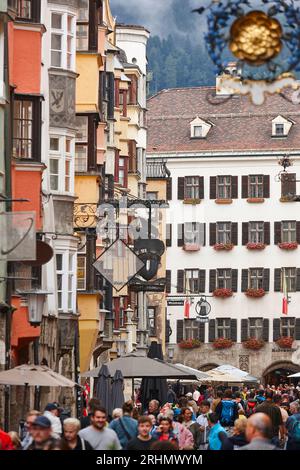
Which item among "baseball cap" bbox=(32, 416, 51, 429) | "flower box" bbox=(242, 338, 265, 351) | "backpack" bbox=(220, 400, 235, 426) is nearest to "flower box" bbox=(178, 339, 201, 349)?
"flower box" bbox=(242, 338, 265, 351)

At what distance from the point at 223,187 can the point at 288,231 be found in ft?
14.0

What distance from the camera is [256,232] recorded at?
98.1 meters

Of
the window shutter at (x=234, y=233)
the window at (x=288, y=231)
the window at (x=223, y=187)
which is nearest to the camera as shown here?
the window at (x=288, y=231)

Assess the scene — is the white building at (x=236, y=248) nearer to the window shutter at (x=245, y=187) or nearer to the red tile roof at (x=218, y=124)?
the window shutter at (x=245, y=187)

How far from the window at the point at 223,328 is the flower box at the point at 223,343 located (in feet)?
2.34

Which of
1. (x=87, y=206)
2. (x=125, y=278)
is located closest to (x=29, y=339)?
(x=125, y=278)

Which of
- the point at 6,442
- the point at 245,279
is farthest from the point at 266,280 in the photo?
the point at 6,442

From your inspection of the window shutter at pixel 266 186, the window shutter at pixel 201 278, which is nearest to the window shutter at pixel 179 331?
the window shutter at pixel 201 278

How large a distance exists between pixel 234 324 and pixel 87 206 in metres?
50.4

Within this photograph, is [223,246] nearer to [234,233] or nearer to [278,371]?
[234,233]

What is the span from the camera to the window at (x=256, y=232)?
97.9 m

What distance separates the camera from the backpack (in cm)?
3488

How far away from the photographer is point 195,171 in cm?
9912

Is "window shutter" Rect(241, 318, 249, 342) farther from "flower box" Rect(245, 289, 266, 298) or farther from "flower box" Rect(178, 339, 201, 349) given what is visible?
"flower box" Rect(178, 339, 201, 349)
